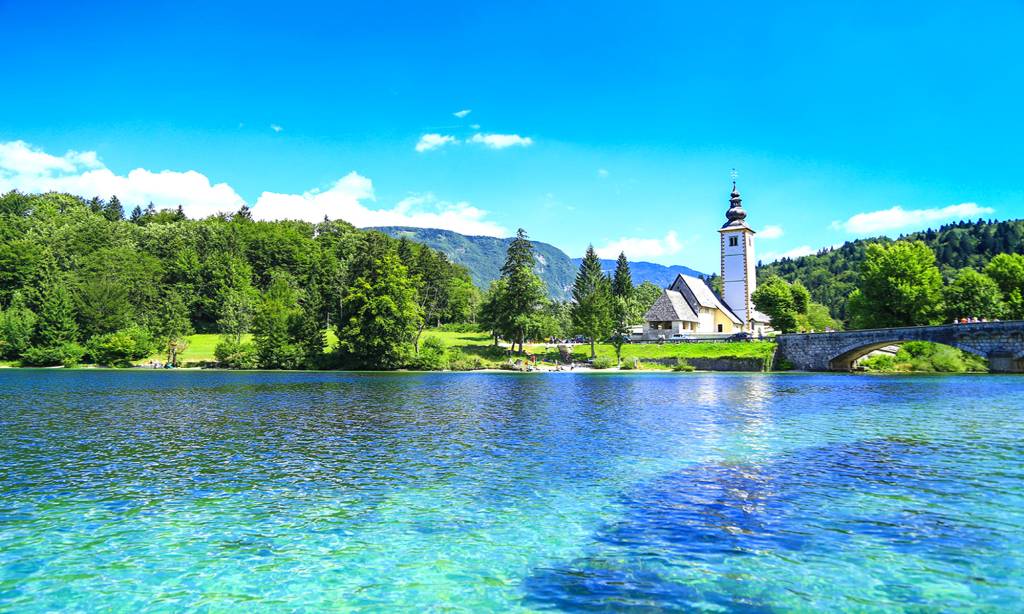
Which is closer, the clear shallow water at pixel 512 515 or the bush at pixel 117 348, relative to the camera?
the clear shallow water at pixel 512 515

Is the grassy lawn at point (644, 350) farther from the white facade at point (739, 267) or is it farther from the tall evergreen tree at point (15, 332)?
the tall evergreen tree at point (15, 332)

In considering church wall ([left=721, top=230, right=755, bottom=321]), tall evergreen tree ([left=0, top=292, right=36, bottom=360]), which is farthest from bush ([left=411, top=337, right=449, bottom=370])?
church wall ([left=721, top=230, right=755, bottom=321])

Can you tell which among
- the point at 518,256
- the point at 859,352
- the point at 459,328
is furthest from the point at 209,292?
the point at 859,352

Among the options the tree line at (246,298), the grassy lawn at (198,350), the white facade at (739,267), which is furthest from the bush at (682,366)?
the grassy lawn at (198,350)

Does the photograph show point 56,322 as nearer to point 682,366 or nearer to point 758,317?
point 682,366

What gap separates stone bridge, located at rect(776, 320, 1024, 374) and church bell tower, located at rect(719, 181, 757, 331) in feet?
92.9

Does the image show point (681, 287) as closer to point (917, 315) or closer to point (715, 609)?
point (917, 315)

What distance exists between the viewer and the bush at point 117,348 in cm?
8175

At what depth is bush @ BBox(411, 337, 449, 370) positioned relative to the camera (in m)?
77.1

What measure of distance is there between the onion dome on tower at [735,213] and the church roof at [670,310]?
54.7ft

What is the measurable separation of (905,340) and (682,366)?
23897 millimetres

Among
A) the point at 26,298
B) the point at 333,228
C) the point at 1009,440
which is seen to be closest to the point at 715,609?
the point at 1009,440

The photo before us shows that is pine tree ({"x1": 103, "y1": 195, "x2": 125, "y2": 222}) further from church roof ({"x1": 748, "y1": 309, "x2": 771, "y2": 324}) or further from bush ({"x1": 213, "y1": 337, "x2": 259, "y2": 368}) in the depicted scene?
church roof ({"x1": 748, "y1": 309, "x2": 771, "y2": 324})

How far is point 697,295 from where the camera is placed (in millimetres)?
102938
